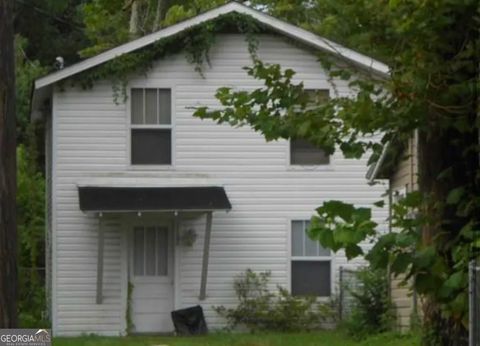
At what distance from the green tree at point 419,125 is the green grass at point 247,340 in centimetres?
1031

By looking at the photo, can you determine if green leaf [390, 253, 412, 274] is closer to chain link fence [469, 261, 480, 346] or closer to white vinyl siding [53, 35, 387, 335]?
chain link fence [469, 261, 480, 346]

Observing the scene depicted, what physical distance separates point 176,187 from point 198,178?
1.70ft

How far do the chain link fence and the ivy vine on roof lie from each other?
56.2ft

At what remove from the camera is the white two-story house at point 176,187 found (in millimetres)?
24953

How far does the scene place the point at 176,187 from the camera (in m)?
24.9

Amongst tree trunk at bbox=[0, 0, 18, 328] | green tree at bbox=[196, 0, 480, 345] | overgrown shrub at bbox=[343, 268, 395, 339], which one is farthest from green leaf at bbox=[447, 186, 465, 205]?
overgrown shrub at bbox=[343, 268, 395, 339]

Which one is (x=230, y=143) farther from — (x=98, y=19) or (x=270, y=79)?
(x=270, y=79)

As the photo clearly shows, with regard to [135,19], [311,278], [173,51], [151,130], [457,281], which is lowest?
[311,278]

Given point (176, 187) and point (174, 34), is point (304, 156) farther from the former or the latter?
point (174, 34)

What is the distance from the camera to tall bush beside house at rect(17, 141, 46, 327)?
26.9 m

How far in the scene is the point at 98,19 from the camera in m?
33.3

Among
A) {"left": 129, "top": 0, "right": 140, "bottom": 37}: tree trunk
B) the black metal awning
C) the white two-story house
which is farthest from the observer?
{"left": 129, "top": 0, "right": 140, "bottom": 37}: tree trunk

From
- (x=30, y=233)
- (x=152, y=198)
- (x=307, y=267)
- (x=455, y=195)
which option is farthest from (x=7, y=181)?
(x=30, y=233)

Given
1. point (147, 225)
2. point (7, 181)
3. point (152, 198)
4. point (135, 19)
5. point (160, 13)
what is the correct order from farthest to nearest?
point (160, 13), point (135, 19), point (147, 225), point (152, 198), point (7, 181)
